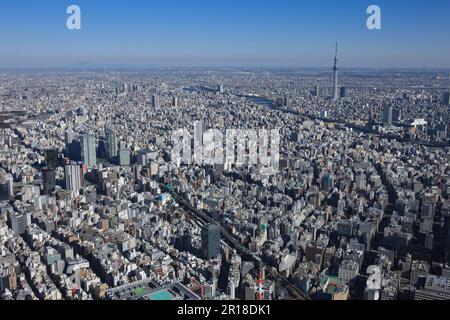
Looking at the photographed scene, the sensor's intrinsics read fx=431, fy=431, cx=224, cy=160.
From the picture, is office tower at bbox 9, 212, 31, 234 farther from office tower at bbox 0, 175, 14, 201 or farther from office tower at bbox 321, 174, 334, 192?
office tower at bbox 321, 174, 334, 192

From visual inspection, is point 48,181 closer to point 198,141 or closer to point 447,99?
point 198,141

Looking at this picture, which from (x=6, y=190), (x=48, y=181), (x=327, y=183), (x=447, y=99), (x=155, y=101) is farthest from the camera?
(x=155, y=101)

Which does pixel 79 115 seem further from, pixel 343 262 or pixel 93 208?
pixel 343 262

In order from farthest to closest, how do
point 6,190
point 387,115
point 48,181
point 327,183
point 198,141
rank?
point 387,115 → point 198,141 → point 48,181 → point 327,183 → point 6,190

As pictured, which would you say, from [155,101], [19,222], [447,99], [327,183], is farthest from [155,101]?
[19,222]

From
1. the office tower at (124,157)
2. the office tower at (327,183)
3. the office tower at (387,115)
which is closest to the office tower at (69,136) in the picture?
the office tower at (124,157)

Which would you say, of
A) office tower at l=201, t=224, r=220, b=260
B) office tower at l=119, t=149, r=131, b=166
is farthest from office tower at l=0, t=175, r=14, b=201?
office tower at l=201, t=224, r=220, b=260
